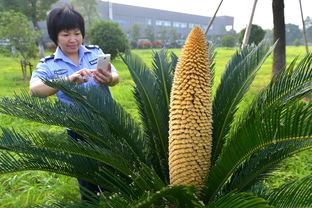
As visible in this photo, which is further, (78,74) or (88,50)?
(88,50)

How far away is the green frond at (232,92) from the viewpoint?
72.5 inches

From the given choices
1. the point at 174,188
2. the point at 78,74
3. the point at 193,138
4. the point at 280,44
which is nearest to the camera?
the point at 174,188

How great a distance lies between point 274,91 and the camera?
5.52ft

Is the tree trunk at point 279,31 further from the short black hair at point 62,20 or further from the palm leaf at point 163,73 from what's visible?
the short black hair at point 62,20

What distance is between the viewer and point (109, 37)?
47.2 ft

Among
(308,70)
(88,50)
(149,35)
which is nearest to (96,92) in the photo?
(88,50)

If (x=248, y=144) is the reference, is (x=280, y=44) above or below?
above

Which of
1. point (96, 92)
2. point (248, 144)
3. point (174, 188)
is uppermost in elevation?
point (96, 92)

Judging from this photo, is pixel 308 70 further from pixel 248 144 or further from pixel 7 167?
pixel 7 167

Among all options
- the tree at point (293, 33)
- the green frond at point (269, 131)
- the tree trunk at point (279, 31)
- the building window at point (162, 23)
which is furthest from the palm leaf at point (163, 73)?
the building window at point (162, 23)

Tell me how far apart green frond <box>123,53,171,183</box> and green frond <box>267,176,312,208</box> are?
72 cm

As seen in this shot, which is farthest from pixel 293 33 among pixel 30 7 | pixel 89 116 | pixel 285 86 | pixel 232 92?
pixel 89 116

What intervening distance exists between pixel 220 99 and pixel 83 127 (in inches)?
33.2

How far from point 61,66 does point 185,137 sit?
115 cm
